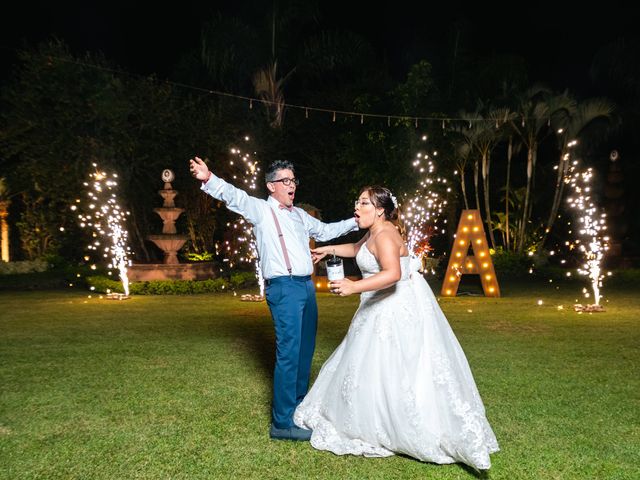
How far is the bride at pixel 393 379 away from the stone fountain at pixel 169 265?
1198cm

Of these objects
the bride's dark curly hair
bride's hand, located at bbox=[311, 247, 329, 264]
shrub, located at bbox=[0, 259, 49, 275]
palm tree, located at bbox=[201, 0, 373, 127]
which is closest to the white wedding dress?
the bride's dark curly hair

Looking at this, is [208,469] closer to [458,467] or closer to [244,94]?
[458,467]

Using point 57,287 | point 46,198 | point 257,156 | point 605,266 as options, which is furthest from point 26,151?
point 605,266

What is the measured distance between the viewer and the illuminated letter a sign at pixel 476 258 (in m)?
13.2

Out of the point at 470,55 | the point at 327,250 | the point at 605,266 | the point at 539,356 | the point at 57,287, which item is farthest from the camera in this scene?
the point at 470,55

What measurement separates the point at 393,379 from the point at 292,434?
920 mm

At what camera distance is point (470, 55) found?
23.7m

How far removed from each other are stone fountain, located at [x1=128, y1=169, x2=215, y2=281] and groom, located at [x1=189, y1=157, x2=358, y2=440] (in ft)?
38.5

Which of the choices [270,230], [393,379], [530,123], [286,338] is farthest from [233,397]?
[530,123]

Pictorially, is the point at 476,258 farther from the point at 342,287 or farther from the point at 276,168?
the point at 342,287

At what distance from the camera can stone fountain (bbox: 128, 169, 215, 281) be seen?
52.5 ft

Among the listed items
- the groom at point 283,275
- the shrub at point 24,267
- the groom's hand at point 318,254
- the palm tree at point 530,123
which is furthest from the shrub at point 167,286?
the groom at point 283,275

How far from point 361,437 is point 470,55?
2188 centimetres

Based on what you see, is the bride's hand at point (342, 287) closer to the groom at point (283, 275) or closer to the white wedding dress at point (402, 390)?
the white wedding dress at point (402, 390)
